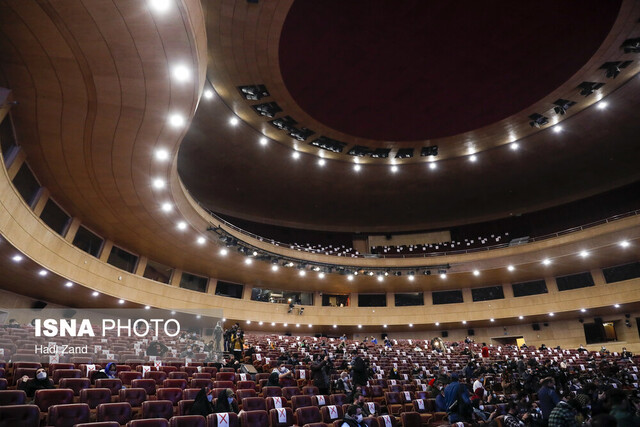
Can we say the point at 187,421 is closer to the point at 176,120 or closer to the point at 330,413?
the point at 330,413

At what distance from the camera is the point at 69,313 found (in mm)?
15875

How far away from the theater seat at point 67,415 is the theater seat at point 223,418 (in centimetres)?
146

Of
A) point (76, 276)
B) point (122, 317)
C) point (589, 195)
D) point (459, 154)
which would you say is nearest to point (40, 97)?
point (76, 276)

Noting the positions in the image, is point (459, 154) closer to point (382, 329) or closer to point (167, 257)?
point (382, 329)

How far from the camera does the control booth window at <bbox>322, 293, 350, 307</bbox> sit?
24.5 meters

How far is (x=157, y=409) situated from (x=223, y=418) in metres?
1.00

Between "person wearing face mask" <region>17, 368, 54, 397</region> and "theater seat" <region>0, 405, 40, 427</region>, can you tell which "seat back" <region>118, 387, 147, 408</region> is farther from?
"theater seat" <region>0, 405, 40, 427</region>

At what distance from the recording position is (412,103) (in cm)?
1558

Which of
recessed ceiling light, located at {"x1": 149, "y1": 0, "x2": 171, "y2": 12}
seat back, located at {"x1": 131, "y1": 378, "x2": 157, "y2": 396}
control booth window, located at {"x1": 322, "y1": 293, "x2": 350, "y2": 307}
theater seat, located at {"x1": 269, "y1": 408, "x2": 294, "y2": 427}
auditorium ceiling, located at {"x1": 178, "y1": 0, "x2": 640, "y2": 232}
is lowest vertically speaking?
theater seat, located at {"x1": 269, "y1": 408, "x2": 294, "y2": 427}

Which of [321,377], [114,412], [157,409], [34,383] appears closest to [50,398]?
[34,383]

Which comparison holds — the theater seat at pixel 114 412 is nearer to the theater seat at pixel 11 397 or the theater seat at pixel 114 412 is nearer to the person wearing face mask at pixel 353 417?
the theater seat at pixel 11 397

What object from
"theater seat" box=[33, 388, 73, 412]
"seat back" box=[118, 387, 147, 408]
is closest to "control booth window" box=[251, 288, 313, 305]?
"seat back" box=[118, 387, 147, 408]

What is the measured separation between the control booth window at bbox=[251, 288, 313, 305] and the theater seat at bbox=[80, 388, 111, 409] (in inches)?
681

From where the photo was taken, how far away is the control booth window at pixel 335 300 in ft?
80.2
